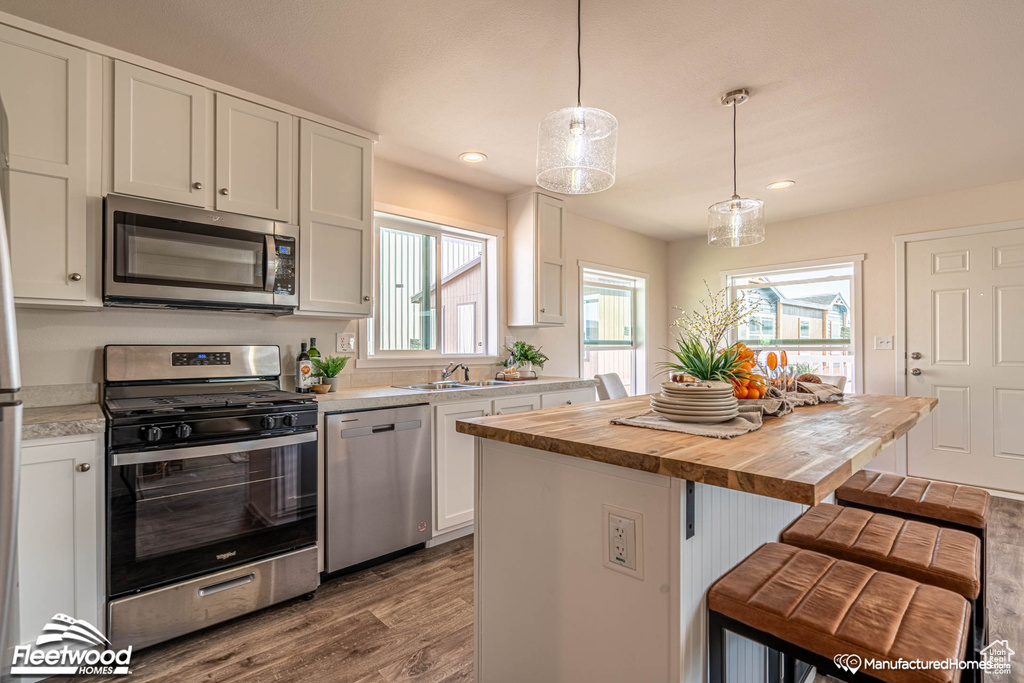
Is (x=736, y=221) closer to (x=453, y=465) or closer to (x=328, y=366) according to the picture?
(x=453, y=465)

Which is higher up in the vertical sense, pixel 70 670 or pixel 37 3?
pixel 37 3

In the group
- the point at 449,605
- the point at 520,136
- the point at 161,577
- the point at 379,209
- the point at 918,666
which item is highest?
the point at 520,136

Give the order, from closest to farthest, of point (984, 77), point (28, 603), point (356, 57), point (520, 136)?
point (28, 603) → point (356, 57) → point (984, 77) → point (520, 136)

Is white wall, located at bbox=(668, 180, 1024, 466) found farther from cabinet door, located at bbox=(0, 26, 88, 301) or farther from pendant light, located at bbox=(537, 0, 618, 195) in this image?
cabinet door, located at bbox=(0, 26, 88, 301)

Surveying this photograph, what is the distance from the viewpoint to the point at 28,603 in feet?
5.39

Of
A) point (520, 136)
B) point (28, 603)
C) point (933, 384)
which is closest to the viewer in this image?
point (28, 603)

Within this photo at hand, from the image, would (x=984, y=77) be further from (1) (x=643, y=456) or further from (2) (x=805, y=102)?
(1) (x=643, y=456)

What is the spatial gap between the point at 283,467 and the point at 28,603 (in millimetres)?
875

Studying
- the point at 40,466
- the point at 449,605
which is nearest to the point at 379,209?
the point at 40,466

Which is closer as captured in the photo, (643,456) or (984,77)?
(643,456)

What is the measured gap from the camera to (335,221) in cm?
271

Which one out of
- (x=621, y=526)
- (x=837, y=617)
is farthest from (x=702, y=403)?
(x=837, y=617)

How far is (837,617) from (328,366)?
8.48ft

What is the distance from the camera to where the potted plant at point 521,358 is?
12.9 feet
